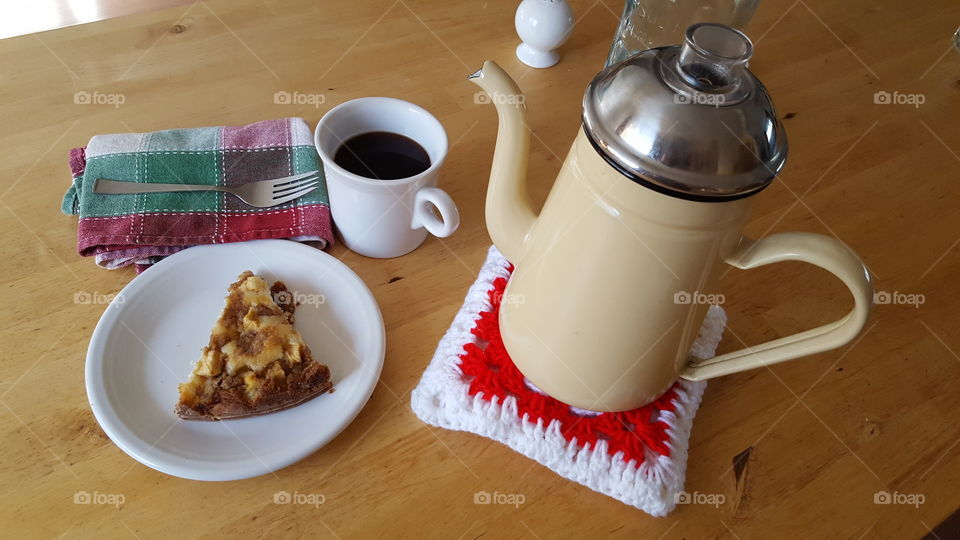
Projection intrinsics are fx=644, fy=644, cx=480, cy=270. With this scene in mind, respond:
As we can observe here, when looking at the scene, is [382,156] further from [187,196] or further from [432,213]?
[187,196]

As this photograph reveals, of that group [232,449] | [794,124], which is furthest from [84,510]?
[794,124]

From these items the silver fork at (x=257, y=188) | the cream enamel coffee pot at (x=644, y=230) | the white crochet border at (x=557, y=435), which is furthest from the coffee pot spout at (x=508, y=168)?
the silver fork at (x=257, y=188)

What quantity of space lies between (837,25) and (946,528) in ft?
2.51

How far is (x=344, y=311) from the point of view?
0.57 meters

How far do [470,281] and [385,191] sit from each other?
128mm

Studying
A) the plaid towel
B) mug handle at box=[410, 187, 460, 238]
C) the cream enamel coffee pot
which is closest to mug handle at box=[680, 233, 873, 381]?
the cream enamel coffee pot

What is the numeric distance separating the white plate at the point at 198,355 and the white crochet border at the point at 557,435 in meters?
0.05

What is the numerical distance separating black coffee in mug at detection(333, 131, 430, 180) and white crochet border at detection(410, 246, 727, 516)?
0.55 ft

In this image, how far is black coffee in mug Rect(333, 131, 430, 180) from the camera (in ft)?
1.98

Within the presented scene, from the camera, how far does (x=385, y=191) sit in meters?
0.56

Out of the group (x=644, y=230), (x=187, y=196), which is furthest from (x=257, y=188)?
(x=644, y=230)

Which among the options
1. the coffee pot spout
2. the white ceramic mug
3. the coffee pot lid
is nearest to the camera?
the coffee pot lid

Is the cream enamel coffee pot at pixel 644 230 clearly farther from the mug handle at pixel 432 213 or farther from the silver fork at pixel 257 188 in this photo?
the silver fork at pixel 257 188

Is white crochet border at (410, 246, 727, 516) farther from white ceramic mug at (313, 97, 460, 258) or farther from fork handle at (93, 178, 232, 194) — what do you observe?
fork handle at (93, 178, 232, 194)
